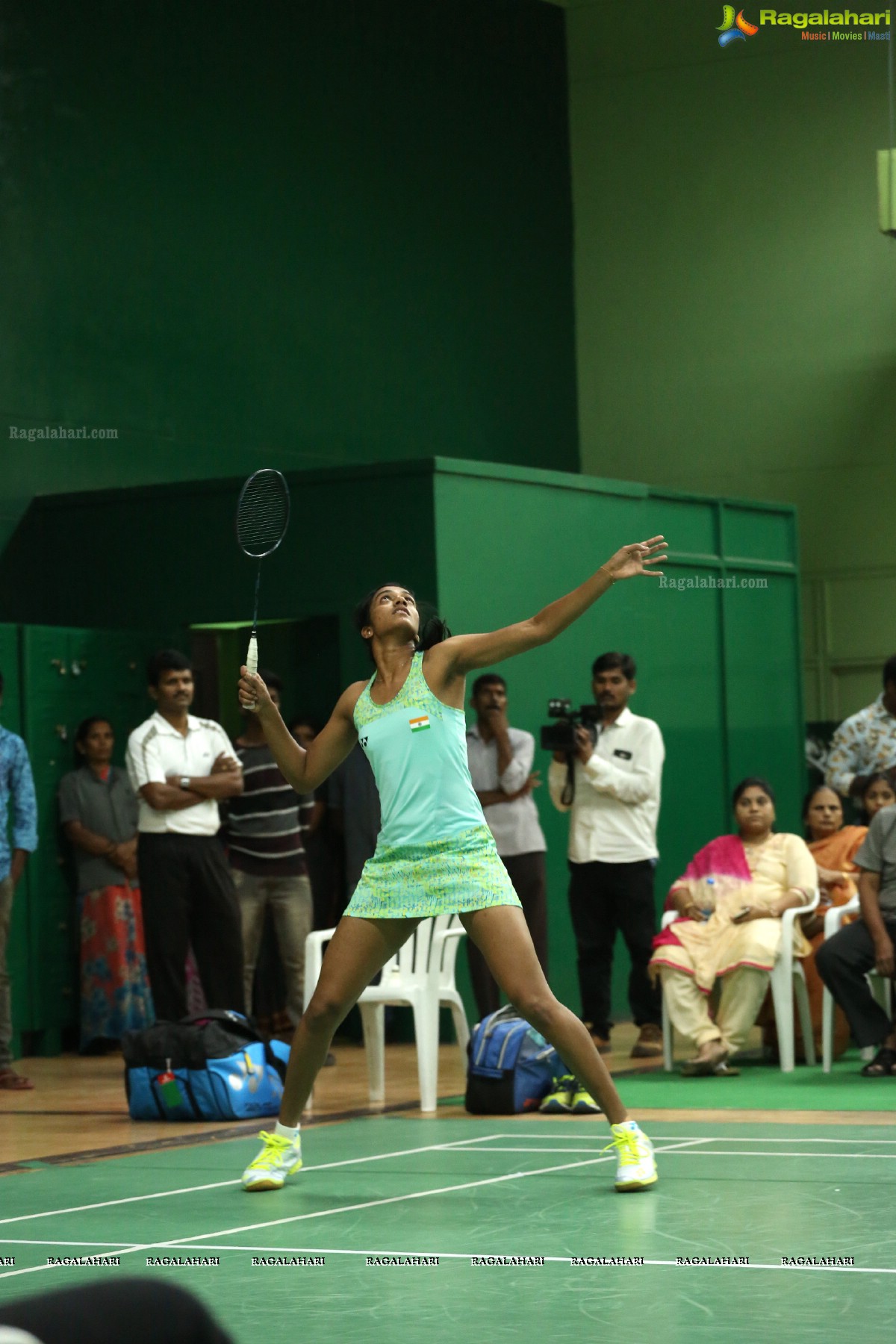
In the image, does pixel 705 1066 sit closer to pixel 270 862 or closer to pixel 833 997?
pixel 833 997

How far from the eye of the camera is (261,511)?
6113mm

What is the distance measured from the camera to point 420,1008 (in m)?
7.93

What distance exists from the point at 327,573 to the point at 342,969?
530 cm

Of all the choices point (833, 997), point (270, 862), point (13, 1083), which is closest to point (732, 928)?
point (833, 997)

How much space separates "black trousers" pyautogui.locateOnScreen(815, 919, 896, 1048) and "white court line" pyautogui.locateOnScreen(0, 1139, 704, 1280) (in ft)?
6.43

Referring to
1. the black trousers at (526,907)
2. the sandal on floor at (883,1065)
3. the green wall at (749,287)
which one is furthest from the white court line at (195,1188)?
the green wall at (749,287)

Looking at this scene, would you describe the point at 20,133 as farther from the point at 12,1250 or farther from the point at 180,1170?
the point at 12,1250

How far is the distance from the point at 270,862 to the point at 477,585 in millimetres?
2103

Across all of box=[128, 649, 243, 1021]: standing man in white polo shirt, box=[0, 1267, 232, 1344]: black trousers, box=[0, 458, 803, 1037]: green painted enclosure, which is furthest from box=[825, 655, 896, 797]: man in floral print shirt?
box=[0, 1267, 232, 1344]: black trousers

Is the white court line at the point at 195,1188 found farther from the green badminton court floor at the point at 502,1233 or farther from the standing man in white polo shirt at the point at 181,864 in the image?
the standing man in white polo shirt at the point at 181,864

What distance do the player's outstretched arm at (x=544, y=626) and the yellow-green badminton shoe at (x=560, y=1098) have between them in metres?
2.33

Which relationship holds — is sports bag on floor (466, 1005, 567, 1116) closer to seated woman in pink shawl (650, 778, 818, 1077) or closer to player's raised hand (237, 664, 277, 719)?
seated woman in pink shawl (650, 778, 818, 1077)

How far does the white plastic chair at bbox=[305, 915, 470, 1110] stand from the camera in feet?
25.2

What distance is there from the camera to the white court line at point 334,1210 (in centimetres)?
468
